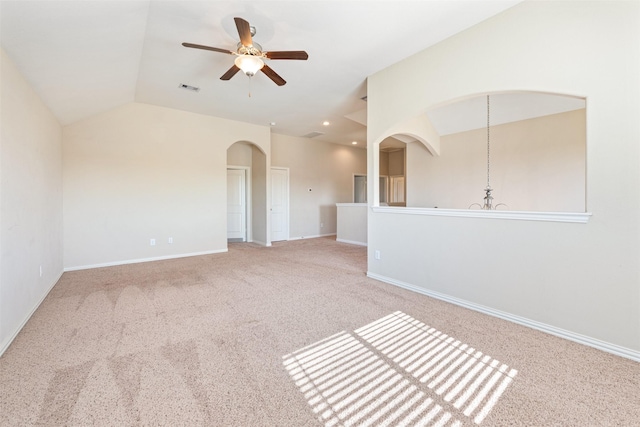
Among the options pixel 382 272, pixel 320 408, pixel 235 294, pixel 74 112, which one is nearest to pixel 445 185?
pixel 382 272

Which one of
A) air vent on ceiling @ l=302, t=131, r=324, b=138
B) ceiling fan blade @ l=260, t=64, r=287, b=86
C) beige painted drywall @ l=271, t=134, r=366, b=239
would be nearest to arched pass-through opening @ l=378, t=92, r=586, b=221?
ceiling fan blade @ l=260, t=64, r=287, b=86

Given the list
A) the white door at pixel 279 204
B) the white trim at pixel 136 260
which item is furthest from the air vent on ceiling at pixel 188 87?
the white door at pixel 279 204

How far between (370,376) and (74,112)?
16.8ft

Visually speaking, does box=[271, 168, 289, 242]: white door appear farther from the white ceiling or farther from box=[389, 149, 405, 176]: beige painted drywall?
box=[389, 149, 405, 176]: beige painted drywall

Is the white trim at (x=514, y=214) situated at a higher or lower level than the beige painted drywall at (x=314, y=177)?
lower

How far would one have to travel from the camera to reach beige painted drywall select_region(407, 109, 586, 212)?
13.0 ft

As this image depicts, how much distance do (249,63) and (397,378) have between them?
2930 millimetres

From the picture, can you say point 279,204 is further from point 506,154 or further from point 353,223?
point 506,154

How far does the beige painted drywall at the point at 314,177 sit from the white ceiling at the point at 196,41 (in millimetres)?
3099

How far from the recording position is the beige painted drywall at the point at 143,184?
4484 mm

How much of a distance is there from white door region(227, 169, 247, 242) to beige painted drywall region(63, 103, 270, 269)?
1.31 m

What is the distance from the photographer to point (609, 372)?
1.83 m

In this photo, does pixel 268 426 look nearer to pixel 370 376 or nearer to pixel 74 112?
pixel 370 376

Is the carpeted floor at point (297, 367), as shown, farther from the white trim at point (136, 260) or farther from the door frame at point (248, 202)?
the door frame at point (248, 202)
